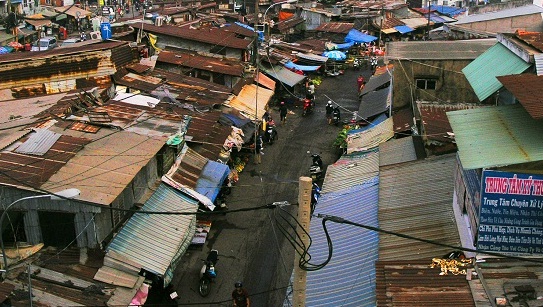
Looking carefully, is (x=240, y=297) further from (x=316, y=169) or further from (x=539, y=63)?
(x=316, y=169)

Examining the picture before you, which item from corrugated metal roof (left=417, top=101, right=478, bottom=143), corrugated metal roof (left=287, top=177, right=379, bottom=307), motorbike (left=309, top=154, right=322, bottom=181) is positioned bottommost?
motorbike (left=309, top=154, right=322, bottom=181)

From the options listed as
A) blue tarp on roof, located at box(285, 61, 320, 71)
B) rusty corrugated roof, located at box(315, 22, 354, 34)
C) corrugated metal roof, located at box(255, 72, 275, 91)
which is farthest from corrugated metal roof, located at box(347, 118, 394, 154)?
rusty corrugated roof, located at box(315, 22, 354, 34)

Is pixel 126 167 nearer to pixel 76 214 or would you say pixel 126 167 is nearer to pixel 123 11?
pixel 76 214

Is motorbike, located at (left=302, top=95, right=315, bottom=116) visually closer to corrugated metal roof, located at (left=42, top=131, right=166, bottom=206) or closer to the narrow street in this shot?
the narrow street

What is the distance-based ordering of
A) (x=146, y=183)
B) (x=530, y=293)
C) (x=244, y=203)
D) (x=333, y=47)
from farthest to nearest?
1. (x=333, y=47)
2. (x=244, y=203)
3. (x=146, y=183)
4. (x=530, y=293)

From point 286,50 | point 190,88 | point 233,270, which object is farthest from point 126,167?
point 286,50

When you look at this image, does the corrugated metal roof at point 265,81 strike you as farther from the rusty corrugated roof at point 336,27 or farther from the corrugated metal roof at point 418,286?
the corrugated metal roof at point 418,286

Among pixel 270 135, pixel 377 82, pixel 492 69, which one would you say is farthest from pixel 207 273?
pixel 377 82
